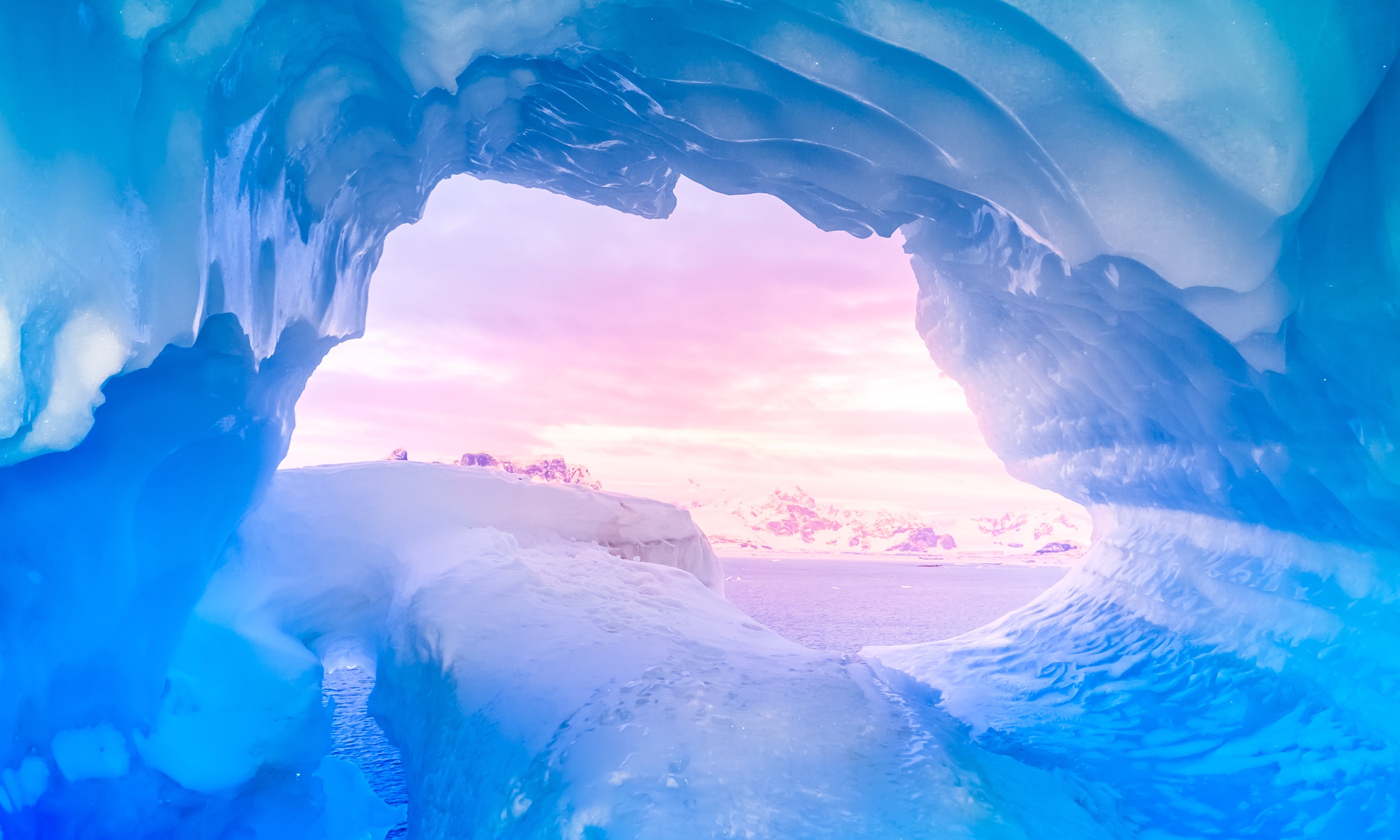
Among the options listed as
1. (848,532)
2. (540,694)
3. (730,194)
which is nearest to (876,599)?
(730,194)

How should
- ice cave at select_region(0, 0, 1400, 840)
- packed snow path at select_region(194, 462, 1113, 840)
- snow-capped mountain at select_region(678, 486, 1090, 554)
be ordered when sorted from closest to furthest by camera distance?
ice cave at select_region(0, 0, 1400, 840) < packed snow path at select_region(194, 462, 1113, 840) < snow-capped mountain at select_region(678, 486, 1090, 554)

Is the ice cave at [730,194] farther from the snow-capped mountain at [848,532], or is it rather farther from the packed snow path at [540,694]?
the snow-capped mountain at [848,532]

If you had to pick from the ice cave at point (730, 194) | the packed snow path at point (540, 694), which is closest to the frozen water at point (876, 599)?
the packed snow path at point (540, 694)

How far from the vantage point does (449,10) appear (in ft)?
9.20

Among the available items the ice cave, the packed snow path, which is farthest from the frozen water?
the ice cave

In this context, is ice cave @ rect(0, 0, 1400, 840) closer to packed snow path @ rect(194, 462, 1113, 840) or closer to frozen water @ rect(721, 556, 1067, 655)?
packed snow path @ rect(194, 462, 1113, 840)

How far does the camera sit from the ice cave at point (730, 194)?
94.0 inches

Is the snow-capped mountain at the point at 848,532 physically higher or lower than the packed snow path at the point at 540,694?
higher

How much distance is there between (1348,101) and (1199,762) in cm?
305

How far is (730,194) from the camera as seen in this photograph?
5051 millimetres

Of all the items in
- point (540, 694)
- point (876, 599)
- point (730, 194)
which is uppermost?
point (876, 599)

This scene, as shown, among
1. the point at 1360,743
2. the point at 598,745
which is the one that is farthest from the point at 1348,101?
the point at 598,745

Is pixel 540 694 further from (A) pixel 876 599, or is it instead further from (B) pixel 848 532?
(B) pixel 848 532

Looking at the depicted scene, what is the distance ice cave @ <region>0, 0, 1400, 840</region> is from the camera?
2387mm
